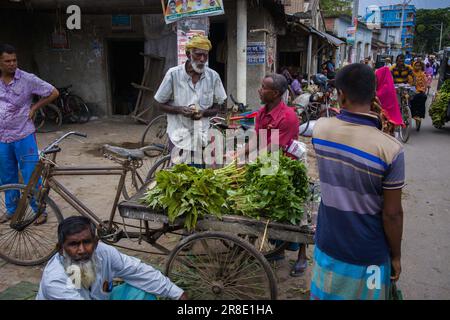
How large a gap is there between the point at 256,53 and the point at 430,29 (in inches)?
2805

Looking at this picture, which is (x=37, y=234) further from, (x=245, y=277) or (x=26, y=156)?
(x=245, y=277)

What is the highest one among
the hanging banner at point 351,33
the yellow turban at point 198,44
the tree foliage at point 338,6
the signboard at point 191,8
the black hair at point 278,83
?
the tree foliage at point 338,6

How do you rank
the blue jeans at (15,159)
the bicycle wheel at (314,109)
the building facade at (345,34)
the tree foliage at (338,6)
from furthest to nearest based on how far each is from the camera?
the tree foliage at (338,6) → the building facade at (345,34) → the bicycle wheel at (314,109) → the blue jeans at (15,159)

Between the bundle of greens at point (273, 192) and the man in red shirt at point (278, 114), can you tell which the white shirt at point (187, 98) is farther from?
the bundle of greens at point (273, 192)

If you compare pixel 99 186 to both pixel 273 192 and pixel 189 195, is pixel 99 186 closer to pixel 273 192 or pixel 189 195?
pixel 189 195

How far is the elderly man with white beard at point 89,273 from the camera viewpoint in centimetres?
219

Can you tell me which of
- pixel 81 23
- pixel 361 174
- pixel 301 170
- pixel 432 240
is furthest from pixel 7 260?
pixel 81 23

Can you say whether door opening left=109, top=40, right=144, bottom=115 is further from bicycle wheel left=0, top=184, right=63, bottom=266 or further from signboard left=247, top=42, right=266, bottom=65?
bicycle wheel left=0, top=184, right=63, bottom=266

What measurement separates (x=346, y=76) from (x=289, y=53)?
1656 cm

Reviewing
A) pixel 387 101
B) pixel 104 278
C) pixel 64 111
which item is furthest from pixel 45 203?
pixel 64 111

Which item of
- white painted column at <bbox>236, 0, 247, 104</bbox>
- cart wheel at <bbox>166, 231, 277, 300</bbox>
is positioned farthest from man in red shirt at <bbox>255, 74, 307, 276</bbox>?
white painted column at <bbox>236, 0, 247, 104</bbox>

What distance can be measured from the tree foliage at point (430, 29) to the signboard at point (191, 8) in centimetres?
7013

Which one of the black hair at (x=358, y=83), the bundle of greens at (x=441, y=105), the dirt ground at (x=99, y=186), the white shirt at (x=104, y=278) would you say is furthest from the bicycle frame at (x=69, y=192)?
the bundle of greens at (x=441, y=105)

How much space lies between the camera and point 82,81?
11148 mm
